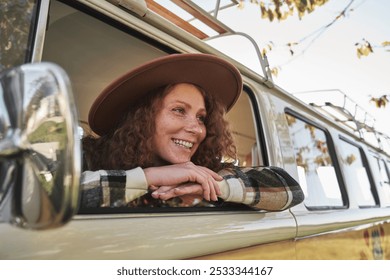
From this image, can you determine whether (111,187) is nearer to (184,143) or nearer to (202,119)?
(184,143)

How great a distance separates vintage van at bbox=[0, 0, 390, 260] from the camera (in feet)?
1.80

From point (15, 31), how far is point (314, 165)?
2400 millimetres

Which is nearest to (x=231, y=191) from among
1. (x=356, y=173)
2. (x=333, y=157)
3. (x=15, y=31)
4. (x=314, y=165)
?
(x=15, y=31)

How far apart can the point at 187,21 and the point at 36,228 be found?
5.72 feet

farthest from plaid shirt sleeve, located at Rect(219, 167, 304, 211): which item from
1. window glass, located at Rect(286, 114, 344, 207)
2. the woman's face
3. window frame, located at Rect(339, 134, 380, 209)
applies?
window frame, located at Rect(339, 134, 380, 209)

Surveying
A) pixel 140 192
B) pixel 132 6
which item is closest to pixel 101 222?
pixel 140 192

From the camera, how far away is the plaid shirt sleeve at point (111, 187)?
109 cm

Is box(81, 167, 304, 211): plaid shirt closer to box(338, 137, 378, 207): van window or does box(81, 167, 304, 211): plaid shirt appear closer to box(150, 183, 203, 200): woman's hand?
box(150, 183, 203, 200): woman's hand

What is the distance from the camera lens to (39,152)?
55 cm

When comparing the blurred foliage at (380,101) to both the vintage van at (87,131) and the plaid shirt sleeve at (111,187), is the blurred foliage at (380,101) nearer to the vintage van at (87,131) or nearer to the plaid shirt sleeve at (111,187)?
the vintage van at (87,131)

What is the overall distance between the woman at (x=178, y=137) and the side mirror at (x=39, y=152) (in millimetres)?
725

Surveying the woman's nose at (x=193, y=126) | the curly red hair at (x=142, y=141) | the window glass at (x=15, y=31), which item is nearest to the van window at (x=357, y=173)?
the curly red hair at (x=142, y=141)
